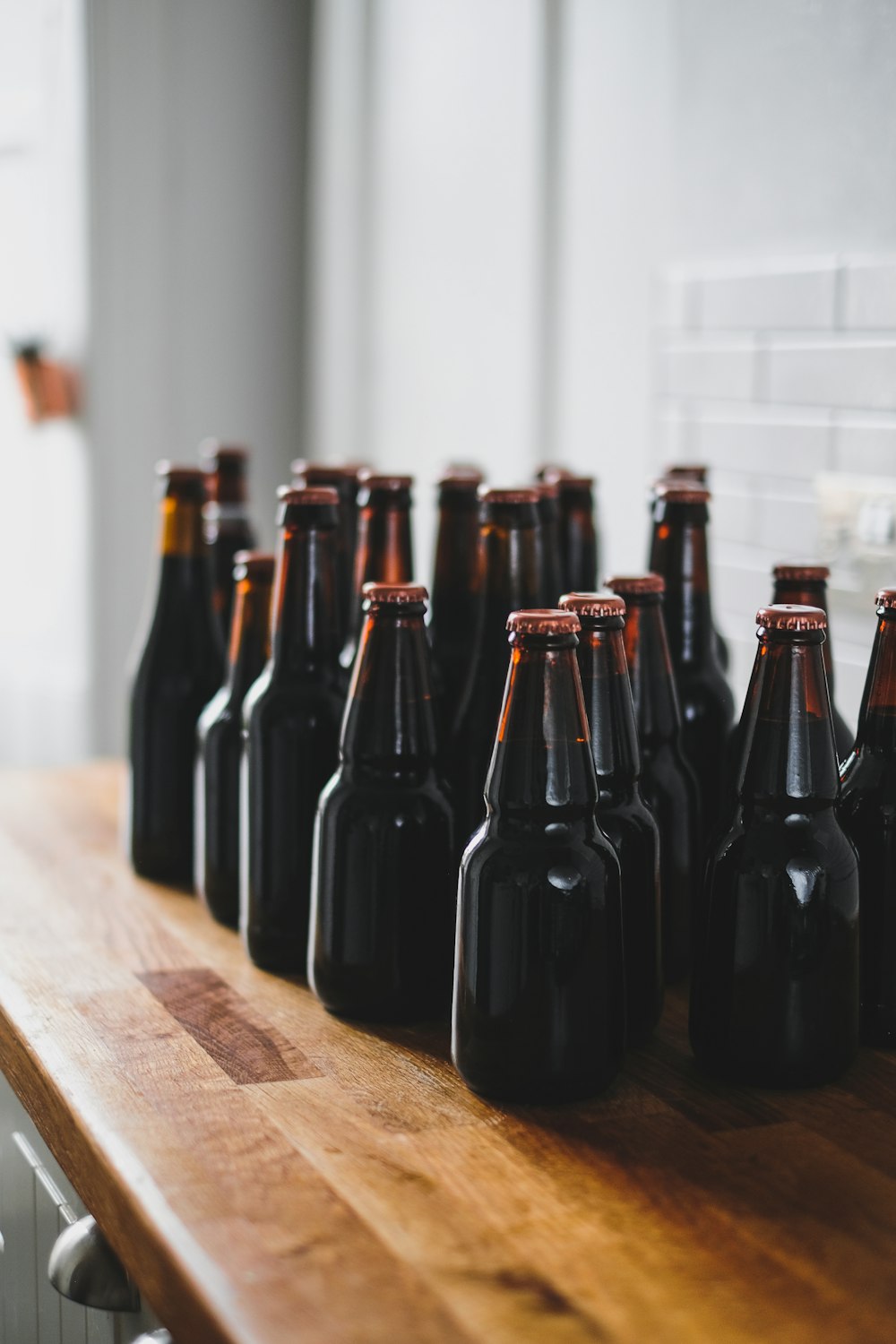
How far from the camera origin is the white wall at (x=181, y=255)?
8.35 ft

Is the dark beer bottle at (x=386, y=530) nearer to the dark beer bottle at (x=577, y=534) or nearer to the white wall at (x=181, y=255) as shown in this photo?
the dark beer bottle at (x=577, y=534)

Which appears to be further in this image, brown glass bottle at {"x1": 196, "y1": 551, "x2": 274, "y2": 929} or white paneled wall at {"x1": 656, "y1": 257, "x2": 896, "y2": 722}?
white paneled wall at {"x1": 656, "y1": 257, "x2": 896, "y2": 722}

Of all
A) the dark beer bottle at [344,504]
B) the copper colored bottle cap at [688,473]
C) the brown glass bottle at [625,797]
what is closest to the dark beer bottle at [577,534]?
the copper colored bottle cap at [688,473]

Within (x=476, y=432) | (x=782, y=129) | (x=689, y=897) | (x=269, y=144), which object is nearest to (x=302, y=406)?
(x=269, y=144)

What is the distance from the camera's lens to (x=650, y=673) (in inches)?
37.1

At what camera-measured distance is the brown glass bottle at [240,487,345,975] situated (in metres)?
0.96

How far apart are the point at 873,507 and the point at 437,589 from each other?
1.41 feet

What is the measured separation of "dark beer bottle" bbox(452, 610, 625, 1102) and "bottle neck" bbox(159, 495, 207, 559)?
490 millimetres

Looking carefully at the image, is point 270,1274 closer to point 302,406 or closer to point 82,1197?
point 82,1197

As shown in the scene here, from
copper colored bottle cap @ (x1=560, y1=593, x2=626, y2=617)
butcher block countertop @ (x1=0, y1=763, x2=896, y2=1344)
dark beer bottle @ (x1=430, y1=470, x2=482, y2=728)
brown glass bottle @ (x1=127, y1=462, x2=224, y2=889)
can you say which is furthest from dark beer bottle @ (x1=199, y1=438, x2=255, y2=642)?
copper colored bottle cap @ (x1=560, y1=593, x2=626, y2=617)

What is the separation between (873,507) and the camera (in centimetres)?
125

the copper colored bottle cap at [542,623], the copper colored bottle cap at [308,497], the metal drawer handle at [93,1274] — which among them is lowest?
the metal drawer handle at [93,1274]

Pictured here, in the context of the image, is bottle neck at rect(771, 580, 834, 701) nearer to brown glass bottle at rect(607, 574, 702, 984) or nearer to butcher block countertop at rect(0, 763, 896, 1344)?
brown glass bottle at rect(607, 574, 702, 984)

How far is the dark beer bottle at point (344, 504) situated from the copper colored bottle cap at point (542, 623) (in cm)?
36
